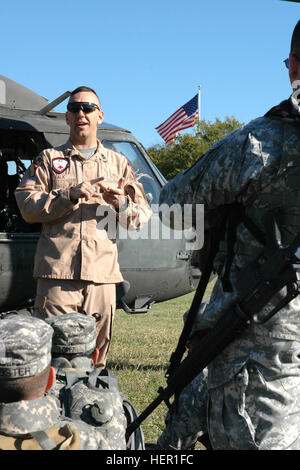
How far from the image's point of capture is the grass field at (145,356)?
5156 mm

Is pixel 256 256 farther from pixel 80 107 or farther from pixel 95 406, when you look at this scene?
pixel 80 107

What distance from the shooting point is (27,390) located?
2182 millimetres

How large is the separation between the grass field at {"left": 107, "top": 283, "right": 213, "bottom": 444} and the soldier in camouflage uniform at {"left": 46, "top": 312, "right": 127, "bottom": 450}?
4.10ft

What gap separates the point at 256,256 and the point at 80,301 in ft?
6.19

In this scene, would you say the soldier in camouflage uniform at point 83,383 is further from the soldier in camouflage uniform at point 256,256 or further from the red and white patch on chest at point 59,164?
the red and white patch on chest at point 59,164

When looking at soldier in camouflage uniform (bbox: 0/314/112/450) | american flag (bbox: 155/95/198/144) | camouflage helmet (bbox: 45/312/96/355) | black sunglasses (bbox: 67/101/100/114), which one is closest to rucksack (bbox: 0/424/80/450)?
soldier in camouflage uniform (bbox: 0/314/112/450)

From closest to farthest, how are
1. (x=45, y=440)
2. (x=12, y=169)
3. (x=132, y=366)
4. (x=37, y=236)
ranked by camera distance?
1. (x=45, y=440)
2. (x=37, y=236)
3. (x=132, y=366)
4. (x=12, y=169)

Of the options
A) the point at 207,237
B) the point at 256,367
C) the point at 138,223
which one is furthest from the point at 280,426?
the point at 138,223

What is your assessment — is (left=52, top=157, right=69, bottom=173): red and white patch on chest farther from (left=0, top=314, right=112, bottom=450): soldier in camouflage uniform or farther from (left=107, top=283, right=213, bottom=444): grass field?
(left=0, top=314, right=112, bottom=450): soldier in camouflage uniform

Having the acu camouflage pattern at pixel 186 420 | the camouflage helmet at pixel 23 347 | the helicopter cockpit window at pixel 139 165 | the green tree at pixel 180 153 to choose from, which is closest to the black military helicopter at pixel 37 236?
Answer: the helicopter cockpit window at pixel 139 165

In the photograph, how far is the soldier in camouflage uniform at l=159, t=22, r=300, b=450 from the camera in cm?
268

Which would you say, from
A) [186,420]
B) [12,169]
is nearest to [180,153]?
[12,169]

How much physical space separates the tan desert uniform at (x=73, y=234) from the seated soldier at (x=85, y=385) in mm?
537
